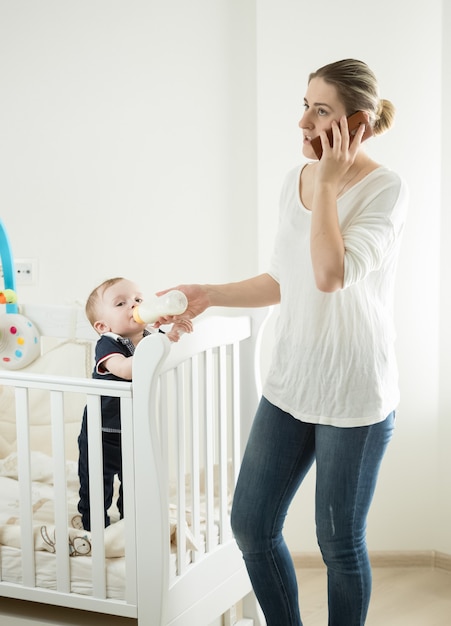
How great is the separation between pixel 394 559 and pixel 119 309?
1.29m

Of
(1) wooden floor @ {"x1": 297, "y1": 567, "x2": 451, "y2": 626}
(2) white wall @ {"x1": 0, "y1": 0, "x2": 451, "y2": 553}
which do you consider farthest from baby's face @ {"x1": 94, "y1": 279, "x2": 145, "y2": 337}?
(1) wooden floor @ {"x1": 297, "y1": 567, "x2": 451, "y2": 626}

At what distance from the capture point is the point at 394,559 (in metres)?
2.53

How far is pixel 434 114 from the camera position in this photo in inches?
92.4

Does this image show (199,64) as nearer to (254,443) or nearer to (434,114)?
(434,114)

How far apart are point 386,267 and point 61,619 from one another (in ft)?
3.27

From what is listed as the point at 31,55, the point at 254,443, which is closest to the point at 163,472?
the point at 254,443

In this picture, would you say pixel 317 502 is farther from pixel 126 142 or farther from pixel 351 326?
pixel 126 142

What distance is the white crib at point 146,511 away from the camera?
1537 millimetres

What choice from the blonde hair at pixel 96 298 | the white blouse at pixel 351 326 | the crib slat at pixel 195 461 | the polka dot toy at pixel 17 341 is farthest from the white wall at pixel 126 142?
the white blouse at pixel 351 326

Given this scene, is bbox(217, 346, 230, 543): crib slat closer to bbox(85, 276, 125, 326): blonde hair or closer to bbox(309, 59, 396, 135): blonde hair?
bbox(85, 276, 125, 326): blonde hair

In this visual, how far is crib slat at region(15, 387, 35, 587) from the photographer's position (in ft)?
5.39

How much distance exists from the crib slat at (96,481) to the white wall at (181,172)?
3.20ft

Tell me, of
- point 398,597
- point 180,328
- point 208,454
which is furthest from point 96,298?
point 398,597

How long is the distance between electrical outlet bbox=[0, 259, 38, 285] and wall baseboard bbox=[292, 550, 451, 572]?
1.20 m
